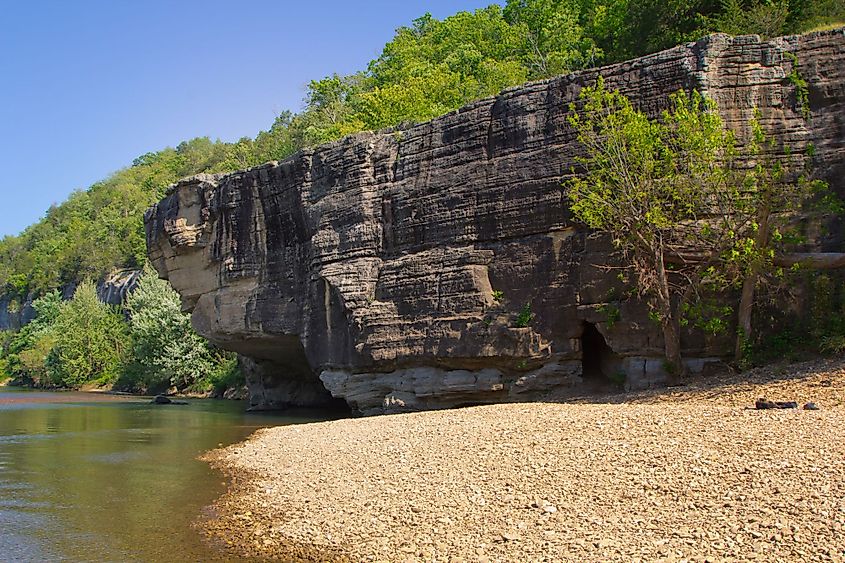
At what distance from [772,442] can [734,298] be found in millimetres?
8605

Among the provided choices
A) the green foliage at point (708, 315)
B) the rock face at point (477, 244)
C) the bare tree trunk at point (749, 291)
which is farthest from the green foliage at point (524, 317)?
the bare tree trunk at point (749, 291)

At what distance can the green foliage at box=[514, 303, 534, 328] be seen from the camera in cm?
2184

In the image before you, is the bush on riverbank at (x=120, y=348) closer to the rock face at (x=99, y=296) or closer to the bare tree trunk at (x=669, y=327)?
the rock face at (x=99, y=296)

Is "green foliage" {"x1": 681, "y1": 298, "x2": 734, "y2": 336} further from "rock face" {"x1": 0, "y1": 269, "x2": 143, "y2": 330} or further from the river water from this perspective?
"rock face" {"x1": 0, "y1": 269, "x2": 143, "y2": 330}

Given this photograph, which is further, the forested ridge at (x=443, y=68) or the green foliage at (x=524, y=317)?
the forested ridge at (x=443, y=68)

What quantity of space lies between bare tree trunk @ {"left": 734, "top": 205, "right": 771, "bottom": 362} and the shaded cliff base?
5.26 feet

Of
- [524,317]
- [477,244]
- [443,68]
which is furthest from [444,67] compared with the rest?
[524,317]

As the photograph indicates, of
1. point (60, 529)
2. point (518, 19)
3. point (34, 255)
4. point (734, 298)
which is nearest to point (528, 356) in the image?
point (734, 298)

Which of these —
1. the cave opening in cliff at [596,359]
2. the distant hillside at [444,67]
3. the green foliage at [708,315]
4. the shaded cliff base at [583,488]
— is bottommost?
the shaded cliff base at [583,488]

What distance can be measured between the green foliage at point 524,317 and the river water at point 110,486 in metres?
9.14

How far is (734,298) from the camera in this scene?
1884cm

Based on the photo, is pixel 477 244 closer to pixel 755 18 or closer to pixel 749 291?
pixel 749 291

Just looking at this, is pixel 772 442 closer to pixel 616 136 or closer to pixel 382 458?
pixel 382 458

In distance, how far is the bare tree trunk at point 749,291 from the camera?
17344 mm
